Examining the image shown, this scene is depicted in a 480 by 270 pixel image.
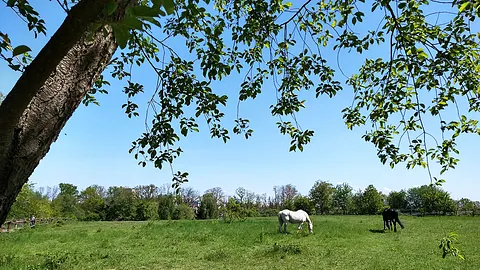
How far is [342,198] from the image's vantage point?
4456 cm

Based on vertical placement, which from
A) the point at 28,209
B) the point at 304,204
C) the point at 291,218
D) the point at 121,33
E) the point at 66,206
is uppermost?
the point at 304,204

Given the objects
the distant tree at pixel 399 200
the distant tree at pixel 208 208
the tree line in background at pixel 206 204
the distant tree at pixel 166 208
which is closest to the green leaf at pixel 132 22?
the tree line in background at pixel 206 204

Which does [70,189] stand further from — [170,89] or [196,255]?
[170,89]

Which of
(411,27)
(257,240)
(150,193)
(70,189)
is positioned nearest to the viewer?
(411,27)

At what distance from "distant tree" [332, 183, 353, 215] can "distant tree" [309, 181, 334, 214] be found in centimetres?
82

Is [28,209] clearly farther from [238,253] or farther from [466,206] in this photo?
[466,206]

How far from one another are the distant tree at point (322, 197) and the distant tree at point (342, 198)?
2.68 ft

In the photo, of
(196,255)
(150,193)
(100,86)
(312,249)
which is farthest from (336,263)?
(150,193)

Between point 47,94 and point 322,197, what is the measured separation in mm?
45367

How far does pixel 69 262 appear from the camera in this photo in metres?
8.49

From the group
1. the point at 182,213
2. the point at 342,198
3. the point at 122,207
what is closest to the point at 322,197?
the point at 342,198

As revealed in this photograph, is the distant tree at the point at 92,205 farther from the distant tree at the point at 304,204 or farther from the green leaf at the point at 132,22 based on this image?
the green leaf at the point at 132,22

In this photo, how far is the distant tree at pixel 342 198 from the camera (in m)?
43.9

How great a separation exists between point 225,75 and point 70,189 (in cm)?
5667
